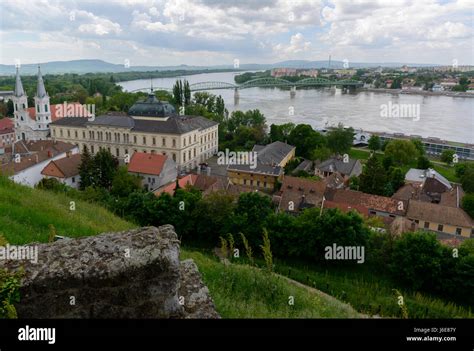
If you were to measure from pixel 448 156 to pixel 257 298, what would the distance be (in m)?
46.4

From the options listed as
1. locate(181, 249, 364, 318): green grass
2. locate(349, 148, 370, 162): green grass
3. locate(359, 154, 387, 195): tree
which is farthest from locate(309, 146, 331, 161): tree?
locate(181, 249, 364, 318): green grass

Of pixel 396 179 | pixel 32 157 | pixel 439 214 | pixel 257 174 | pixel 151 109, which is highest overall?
pixel 151 109

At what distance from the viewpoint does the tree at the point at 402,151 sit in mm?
44500

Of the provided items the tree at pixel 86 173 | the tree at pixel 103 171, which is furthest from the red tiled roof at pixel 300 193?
the tree at pixel 86 173

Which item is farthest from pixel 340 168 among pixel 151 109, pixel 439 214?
pixel 151 109

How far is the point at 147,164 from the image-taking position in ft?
115

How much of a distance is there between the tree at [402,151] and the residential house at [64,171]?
33.9 metres

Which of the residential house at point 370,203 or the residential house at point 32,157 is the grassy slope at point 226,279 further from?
the residential house at point 370,203

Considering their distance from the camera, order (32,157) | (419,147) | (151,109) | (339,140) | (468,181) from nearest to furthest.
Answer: (468,181)
(32,157)
(339,140)
(419,147)
(151,109)

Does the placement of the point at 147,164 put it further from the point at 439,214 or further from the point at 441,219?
the point at 441,219

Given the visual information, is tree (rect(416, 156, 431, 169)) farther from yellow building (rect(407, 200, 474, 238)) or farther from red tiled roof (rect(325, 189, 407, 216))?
yellow building (rect(407, 200, 474, 238))

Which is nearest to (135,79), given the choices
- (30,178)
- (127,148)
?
(127,148)

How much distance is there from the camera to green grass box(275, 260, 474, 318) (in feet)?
46.2

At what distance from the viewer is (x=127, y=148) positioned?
45875mm
